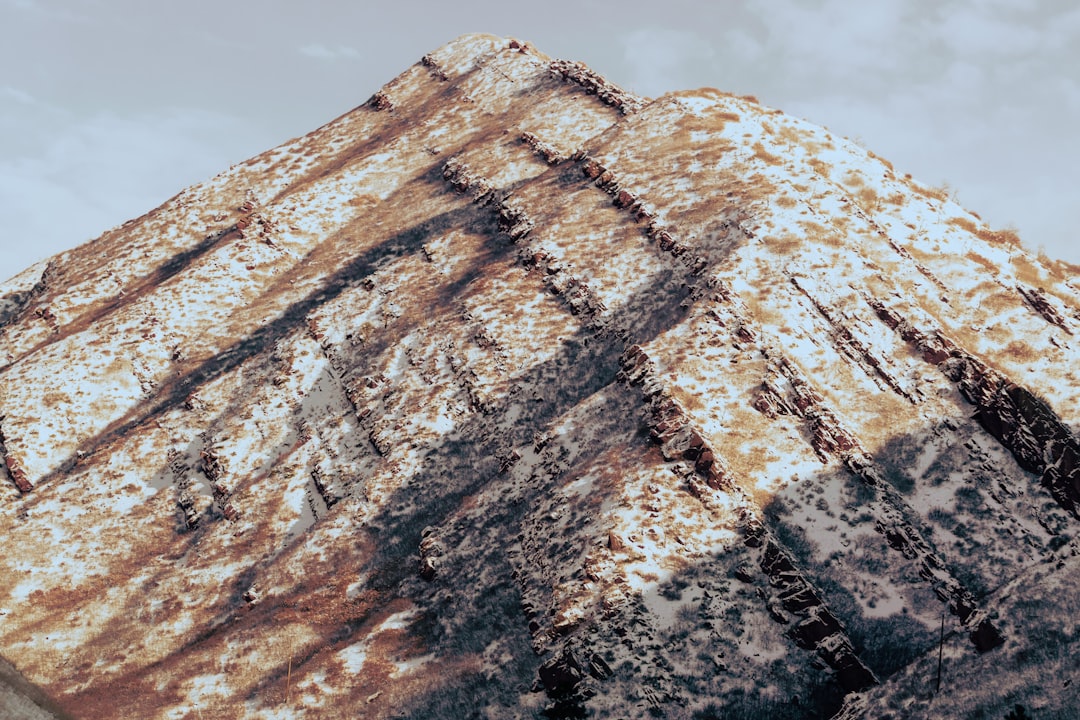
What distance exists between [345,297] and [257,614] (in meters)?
28.6

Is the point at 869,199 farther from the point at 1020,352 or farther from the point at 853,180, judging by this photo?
the point at 1020,352

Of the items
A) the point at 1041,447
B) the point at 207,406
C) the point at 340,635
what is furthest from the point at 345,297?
the point at 1041,447

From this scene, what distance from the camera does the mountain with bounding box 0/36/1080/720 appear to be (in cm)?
3747

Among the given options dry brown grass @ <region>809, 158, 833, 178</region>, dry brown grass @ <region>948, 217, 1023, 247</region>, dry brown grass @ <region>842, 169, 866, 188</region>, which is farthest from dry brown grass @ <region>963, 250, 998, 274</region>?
dry brown grass @ <region>809, 158, 833, 178</region>

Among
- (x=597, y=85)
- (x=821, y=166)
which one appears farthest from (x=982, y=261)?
(x=597, y=85)

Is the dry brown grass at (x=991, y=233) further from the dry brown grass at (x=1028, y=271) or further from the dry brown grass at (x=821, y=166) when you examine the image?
the dry brown grass at (x=821, y=166)

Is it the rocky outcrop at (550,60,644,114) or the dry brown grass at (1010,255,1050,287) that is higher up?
the rocky outcrop at (550,60,644,114)

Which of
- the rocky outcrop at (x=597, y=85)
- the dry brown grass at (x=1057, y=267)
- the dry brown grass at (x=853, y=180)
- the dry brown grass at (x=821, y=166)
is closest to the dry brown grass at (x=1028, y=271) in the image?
the dry brown grass at (x=1057, y=267)

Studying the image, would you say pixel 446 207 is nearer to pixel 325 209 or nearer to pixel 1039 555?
pixel 325 209

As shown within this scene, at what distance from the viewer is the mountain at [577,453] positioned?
3747 cm

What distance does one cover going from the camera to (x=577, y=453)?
4747 cm

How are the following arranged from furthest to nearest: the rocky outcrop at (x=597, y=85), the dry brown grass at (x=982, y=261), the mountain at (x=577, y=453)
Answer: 1. the rocky outcrop at (x=597, y=85)
2. the dry brown grass at (x=982, y=261)
3. the mountain at (x=577, y=453)

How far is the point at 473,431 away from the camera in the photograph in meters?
53.1

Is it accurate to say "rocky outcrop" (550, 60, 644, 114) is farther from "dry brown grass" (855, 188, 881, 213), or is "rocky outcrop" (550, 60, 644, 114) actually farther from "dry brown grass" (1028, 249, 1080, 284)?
"dry brown grass" (1028, 249, 1080, 284)
